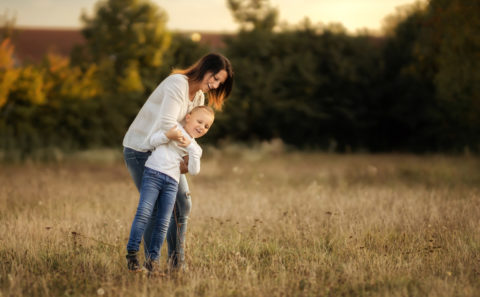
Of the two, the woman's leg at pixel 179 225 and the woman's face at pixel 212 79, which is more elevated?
the woman's face at pixel 212 79

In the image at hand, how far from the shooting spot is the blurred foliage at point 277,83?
1730cm

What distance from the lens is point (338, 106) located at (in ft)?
79.6

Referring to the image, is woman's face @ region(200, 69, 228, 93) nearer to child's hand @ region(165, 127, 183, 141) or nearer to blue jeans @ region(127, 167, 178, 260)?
child's hand @ region(165, 127, 183, 141)

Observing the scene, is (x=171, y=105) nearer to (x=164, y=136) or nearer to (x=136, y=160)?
(x=164, y=136)

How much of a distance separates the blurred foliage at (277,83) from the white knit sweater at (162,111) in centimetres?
1191

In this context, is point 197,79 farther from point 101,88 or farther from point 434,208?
point 101,88

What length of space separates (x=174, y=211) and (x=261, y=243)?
1454 millimetres

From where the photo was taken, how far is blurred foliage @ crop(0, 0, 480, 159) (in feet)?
56.7

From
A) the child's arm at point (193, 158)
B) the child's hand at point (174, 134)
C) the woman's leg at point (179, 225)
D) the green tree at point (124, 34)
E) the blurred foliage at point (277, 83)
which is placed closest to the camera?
the child's hand at point (174, 134)

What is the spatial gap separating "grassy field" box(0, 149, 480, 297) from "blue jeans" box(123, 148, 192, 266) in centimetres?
26

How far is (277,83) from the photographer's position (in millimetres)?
24828

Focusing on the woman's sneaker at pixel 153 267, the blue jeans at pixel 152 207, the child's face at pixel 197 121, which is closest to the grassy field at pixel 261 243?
the woman's sneaker at pixel 153 267

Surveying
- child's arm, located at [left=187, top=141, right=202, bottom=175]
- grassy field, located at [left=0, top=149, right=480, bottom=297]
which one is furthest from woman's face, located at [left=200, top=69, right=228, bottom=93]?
grassy field, located at [left=0, top=149, right=480, bottom=297]

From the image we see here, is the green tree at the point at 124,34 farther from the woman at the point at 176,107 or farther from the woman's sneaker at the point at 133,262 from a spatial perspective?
the woman's sneaker at the point at 133,262
